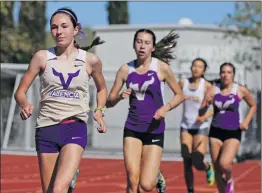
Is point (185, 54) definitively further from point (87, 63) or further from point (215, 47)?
point (87, 63)

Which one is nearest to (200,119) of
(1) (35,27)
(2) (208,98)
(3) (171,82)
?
(2) (208,98)

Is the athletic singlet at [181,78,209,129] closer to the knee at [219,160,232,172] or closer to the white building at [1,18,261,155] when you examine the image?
the knee at [219,160,232,172]

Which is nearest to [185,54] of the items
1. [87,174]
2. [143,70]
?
[87,174]

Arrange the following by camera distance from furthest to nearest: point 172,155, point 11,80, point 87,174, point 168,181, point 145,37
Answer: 1. point 11,80
2. point 172,155
3. point 87,174
4. point 168,181
5. point 145,37

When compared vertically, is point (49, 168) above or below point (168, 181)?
above

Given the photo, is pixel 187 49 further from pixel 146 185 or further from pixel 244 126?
pixel 146 185

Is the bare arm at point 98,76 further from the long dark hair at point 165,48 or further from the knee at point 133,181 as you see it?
the long dark hair at point 165,48

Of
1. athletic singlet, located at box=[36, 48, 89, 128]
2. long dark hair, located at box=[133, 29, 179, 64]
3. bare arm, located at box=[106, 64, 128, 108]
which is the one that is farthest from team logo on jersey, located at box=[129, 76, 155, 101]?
athletic singlet, located at box=[36, 48, 89, 128]

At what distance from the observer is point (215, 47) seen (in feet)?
94.1

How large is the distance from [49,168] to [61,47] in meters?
1.10

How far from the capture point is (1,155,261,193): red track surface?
13.3 metres

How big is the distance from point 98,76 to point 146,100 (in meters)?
1.63

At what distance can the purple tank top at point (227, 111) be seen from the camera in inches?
406

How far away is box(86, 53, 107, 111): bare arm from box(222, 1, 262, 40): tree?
2332 cm
